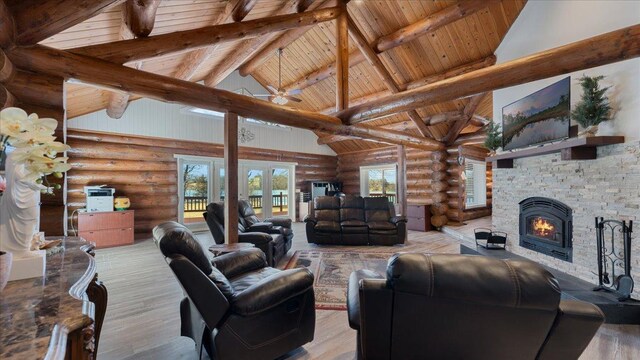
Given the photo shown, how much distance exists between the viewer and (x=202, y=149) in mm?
7746

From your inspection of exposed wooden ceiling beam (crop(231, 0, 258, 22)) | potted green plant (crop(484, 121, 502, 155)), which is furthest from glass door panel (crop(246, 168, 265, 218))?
potted green plant (crop(484, 121, 502, 155))

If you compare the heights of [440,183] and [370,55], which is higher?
[370,55]

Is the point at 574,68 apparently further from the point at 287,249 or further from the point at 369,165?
the point at 369,165

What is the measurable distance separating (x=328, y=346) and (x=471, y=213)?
802cm

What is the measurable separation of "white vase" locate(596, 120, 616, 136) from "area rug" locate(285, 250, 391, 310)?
3.16 meters

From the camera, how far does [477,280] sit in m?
1.29

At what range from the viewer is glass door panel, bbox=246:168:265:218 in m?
8.94

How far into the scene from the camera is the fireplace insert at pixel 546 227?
3.61m

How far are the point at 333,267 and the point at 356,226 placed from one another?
64.4 inches

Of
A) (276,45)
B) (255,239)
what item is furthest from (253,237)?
(276,45)

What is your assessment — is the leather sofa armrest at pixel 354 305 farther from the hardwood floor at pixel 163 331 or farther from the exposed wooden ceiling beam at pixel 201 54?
the exposed wooden ceiling beam at pixel 201 54

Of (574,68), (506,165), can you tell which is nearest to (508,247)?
(506,165)

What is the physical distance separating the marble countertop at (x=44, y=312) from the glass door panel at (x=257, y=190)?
754cm

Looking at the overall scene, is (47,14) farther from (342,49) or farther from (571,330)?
(342,49)
